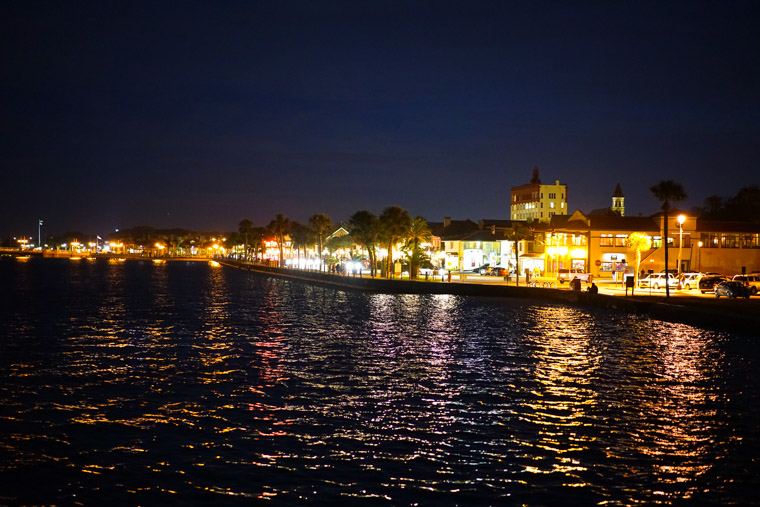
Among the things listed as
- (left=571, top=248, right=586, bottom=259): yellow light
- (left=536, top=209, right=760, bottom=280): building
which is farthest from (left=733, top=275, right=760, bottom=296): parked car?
(left=571, top=248, right=586, bottom=259): yellow light

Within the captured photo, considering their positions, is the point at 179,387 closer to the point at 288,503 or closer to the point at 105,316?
the point at 288,503

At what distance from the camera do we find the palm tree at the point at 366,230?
114 meters

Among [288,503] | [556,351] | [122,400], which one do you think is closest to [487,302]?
[556,351]

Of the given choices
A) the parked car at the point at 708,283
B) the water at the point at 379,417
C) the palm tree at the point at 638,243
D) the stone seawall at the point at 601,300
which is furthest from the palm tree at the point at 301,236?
the water at the point at 379,417

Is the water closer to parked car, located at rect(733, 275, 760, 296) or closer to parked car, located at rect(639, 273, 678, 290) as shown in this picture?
parked car, located at rect(733, 275, 760, 296)

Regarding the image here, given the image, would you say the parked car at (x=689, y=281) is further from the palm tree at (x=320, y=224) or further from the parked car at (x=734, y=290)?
the palm tree at (x=320, y=224)

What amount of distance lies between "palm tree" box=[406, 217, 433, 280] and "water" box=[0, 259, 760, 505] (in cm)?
6097

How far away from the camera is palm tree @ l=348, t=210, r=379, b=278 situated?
114 metres

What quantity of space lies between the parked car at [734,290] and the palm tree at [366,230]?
56499mm

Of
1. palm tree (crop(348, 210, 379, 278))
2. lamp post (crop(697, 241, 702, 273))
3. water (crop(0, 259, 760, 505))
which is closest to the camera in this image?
water (crop(0, 259, 760, 505))

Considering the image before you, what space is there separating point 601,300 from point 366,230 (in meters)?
58.8

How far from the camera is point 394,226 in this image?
355ft

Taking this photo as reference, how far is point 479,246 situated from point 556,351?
10150cm

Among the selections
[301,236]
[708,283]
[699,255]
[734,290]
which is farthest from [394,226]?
[301,236]
